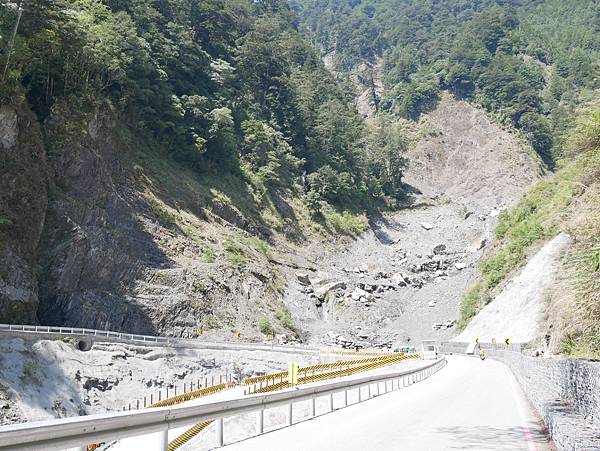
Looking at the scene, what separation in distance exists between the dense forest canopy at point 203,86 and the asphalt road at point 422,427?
39466 mm

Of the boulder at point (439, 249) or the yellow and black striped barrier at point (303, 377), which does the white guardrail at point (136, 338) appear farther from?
the boulder at point (439, 249)

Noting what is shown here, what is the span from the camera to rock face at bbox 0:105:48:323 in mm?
37188

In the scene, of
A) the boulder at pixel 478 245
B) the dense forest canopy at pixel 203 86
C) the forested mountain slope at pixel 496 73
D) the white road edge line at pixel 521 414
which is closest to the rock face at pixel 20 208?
the dense forest canopy at pixel 203 86

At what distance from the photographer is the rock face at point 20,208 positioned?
37.2 m

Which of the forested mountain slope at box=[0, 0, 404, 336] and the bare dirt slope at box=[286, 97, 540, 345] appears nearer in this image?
the forested mountain slope at box=[0, 0, 404, 336]

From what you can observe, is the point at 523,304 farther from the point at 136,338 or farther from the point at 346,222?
the point at 346,222

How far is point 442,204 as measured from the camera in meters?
98.9

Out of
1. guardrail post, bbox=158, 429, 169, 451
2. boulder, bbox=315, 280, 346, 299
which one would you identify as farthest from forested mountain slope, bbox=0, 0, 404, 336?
guardrail post, bbox=158, 429, 169, 451

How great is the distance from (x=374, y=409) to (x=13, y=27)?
146ft

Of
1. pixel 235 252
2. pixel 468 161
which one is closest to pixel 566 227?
pixel 235 252

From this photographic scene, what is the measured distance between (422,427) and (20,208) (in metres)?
38.2

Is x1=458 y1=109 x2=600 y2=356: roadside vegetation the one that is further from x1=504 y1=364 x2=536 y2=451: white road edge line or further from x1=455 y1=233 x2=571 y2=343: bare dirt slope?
x1=455 y1=233 x2=571 y2=343: bare dirt slope

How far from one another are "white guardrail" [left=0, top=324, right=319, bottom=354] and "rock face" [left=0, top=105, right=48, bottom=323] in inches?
140

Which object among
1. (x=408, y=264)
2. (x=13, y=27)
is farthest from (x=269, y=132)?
(x=13, y=27)
